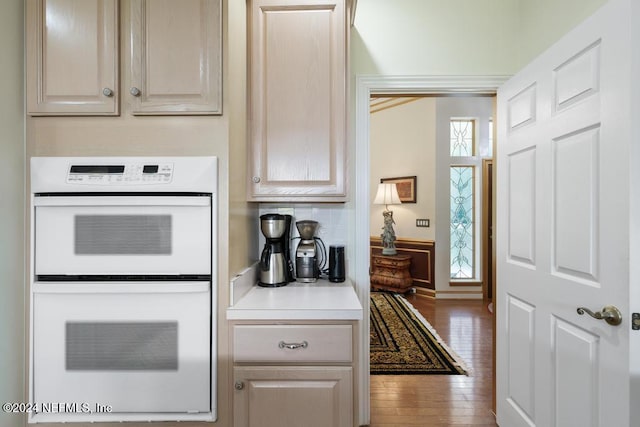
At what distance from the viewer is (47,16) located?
125 centimetres

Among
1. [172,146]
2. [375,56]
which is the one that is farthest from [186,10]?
[375,56]

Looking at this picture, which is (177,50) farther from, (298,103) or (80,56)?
(298,103)

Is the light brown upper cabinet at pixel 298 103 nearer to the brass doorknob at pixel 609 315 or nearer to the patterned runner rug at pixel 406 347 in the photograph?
the brass doorknob at pixel 609 315

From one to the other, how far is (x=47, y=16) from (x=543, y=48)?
2375 mm

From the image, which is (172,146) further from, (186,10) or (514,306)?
(514,306)

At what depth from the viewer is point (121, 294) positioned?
3.98 ft

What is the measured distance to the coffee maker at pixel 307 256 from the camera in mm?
1754

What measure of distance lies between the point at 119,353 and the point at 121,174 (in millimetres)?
723

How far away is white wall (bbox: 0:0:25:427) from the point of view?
46.5 inches

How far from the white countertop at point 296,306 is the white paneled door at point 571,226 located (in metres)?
0.89

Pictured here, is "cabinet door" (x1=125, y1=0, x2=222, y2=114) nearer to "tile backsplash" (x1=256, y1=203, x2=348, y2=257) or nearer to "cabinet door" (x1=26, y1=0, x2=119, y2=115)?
"cabinet door" (x1=26, y1=0, x2=119, y2=115)

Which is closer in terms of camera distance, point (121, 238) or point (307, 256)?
point (121, 238)

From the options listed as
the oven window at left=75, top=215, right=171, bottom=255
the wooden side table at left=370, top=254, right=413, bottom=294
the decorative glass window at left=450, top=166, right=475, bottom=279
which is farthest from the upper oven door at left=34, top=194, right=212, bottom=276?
the decorative glass window at left=450, top=166, right=475, bottom=279

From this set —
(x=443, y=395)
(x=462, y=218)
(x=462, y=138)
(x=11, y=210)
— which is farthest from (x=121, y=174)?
(x=462, y=138)
